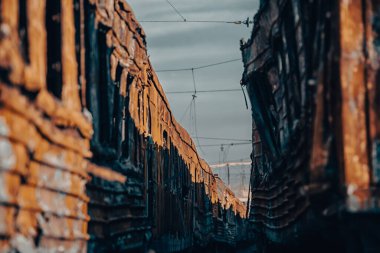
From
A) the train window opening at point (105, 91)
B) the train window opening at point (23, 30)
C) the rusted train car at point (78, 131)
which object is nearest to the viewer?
the rusted train car at point (78, 131)

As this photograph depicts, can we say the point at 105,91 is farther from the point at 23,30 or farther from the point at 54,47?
the point at 23,30

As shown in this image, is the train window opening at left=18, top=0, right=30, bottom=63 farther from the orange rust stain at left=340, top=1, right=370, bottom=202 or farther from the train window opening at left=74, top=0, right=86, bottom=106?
the orange rust stain at left=340, top=1, right=370, bottom=202

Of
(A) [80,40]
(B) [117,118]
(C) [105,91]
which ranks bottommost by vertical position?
(B) [117,118]

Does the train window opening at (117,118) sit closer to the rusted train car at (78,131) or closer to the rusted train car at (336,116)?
the rusted train car at (78,131)

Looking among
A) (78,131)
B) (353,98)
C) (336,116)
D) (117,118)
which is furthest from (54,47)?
(117,118)

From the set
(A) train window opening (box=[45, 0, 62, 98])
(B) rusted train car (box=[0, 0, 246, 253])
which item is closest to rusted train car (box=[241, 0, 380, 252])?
(B) rusted train car (box=[0, 0, 246, 253])

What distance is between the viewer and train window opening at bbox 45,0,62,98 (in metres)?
7.33

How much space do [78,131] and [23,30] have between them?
6.31 feet

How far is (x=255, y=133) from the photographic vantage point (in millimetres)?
17625

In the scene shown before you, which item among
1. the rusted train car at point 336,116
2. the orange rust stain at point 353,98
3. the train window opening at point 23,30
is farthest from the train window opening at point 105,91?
the orange rust stain at point 353,98

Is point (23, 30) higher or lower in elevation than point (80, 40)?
lower

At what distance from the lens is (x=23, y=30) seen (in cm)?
606

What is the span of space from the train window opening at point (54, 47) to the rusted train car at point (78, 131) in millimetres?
16

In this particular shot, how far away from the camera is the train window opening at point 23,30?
5.94m
